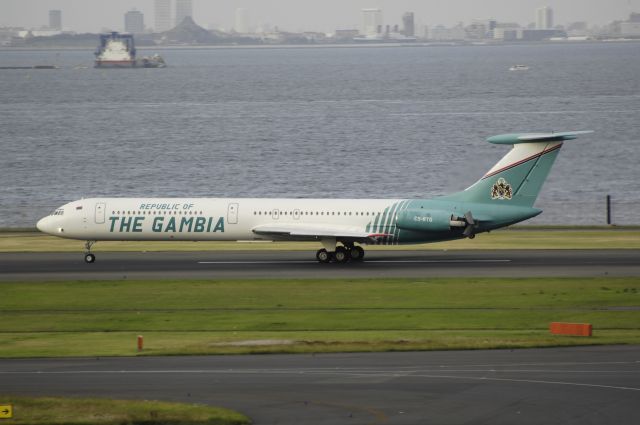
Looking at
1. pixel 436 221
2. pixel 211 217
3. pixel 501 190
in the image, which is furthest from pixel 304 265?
pixel 501 190

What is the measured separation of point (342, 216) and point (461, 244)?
1163 cm

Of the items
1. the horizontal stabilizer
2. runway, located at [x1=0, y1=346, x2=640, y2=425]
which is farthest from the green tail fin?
runway, located at [x1=0, y1=346, x2=640, y2=425]

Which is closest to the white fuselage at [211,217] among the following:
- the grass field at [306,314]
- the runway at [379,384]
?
the grass field at [306,314]

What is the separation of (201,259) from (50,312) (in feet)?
56.1

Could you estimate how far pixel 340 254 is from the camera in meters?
63.3

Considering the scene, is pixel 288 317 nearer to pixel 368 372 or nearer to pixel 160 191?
pixel 368 372

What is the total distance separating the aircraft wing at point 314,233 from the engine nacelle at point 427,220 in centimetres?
130

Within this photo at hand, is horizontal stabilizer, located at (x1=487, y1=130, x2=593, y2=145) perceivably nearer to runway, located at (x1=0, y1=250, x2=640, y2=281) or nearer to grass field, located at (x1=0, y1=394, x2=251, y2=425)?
runway, located at (x1=0, y1=250, x2=640, y2=281)

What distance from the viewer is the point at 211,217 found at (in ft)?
208

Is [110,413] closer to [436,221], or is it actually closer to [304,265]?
[304,265]

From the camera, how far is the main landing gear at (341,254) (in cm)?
6312

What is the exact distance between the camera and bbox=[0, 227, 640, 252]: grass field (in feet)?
229

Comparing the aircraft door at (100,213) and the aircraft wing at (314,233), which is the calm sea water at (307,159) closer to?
the aircraft wing at (314,233)

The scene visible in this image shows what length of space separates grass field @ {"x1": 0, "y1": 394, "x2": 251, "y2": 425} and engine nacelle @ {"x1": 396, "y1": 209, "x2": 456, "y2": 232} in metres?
32.3
